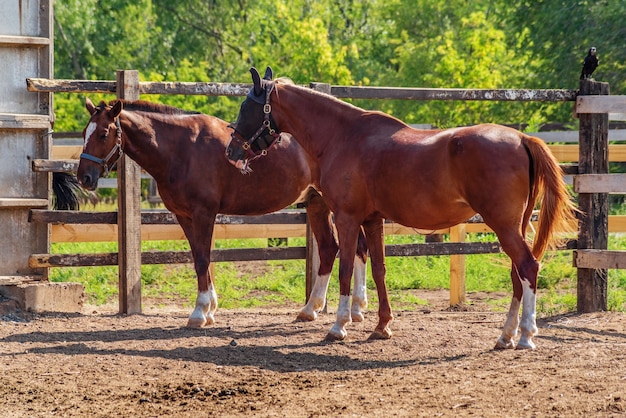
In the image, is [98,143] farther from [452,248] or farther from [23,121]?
[452,248]

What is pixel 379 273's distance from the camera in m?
6.77

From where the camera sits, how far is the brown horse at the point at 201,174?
712 cm

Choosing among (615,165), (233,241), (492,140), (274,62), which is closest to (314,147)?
(492,140)

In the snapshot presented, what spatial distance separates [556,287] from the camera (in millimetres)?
9781

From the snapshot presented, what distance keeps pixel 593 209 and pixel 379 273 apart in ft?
7.57

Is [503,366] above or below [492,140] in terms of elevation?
below

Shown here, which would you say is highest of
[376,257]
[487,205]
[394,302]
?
[487,205]

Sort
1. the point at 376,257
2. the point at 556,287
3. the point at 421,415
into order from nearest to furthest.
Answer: the point at 421,415
the point at 376,257
the point at 556,287

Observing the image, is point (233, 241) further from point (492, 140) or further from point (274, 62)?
point (274, 62)

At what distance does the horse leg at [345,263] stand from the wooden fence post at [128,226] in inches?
82.1

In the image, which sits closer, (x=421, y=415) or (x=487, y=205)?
(x=421, y=415)

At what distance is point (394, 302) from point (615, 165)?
974cm

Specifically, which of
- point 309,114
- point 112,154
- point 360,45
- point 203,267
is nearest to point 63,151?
point 112,154

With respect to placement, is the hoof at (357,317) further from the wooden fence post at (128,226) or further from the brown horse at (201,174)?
the wooden fence post at (128,226)
